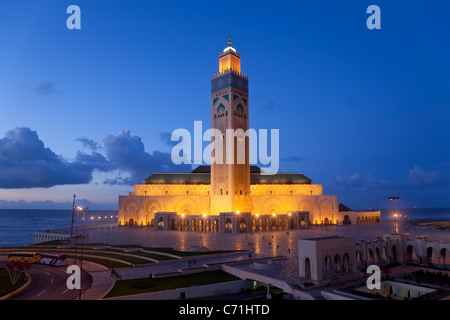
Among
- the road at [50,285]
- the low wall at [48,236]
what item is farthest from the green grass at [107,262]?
the low wall at [48,236]

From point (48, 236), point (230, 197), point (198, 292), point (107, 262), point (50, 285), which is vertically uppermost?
point (230, 197)

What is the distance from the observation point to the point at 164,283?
19.8 metres

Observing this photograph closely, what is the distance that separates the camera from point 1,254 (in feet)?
99.3

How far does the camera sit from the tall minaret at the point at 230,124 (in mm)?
55750

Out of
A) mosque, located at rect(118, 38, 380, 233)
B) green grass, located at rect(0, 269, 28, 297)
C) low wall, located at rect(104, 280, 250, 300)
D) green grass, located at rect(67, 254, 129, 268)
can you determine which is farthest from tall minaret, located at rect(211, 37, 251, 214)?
green grass, located at rect(0, 269, 28, 297)

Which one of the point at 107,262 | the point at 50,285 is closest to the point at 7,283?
the point at 50,285

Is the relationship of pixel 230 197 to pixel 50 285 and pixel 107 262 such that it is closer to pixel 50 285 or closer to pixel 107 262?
pixel 107 262

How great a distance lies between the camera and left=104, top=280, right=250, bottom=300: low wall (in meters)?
17.2

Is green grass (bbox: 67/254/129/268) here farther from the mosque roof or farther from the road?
the mosque roof

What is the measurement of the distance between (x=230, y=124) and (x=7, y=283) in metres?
41.6
